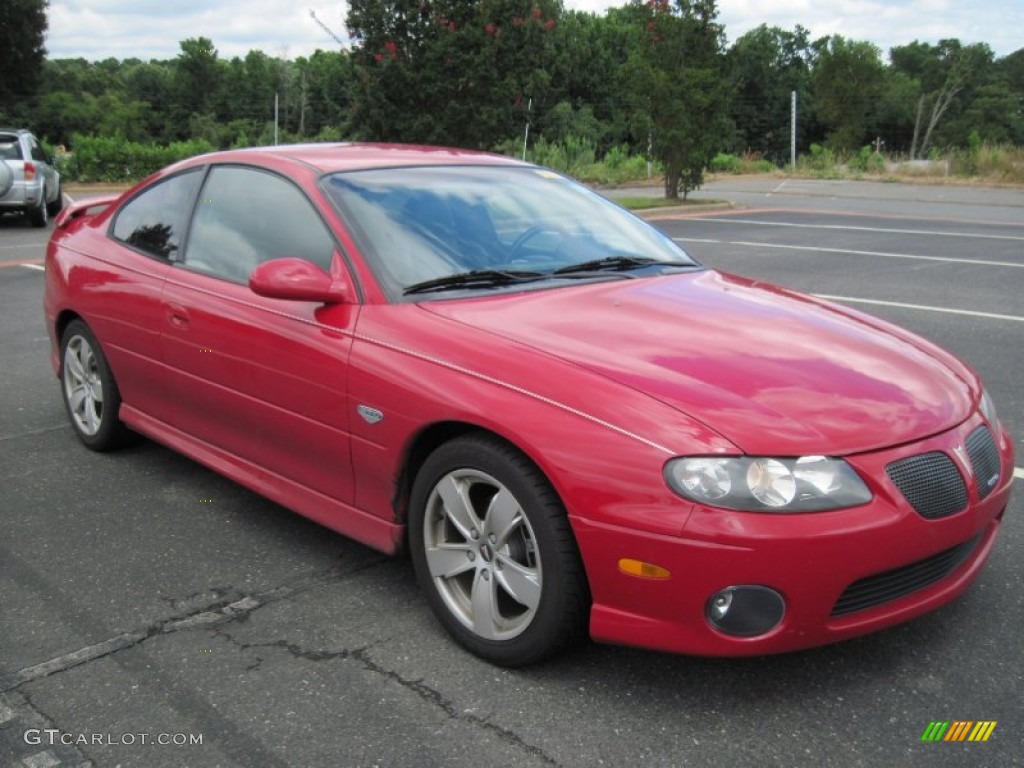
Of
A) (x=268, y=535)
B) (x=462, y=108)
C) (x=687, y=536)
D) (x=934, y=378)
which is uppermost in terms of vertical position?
(x=462, y=108)

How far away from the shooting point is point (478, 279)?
11.8ft

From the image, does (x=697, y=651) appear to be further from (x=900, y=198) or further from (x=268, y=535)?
(x=900, y=198)

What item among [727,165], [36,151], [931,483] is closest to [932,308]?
[931,483]

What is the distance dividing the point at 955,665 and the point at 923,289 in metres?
7.74

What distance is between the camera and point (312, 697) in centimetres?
286

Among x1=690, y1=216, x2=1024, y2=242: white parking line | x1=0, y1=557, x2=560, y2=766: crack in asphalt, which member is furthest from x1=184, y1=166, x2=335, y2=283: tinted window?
x1=690, y1=216, x2=1024, y2=242: white parking line

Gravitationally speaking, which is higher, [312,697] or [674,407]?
[674,407]

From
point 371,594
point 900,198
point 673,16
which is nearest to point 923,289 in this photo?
point 371,594

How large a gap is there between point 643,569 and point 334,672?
0.99 meters

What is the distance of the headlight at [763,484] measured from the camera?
8.46 feet

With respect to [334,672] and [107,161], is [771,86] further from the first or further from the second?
[334,672]

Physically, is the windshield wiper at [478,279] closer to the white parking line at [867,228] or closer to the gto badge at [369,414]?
the gto badge at [369,414]

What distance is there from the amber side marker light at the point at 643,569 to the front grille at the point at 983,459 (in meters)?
0.98

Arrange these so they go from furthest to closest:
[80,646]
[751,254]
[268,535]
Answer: [751,254] < [268,535] < [80,646]
